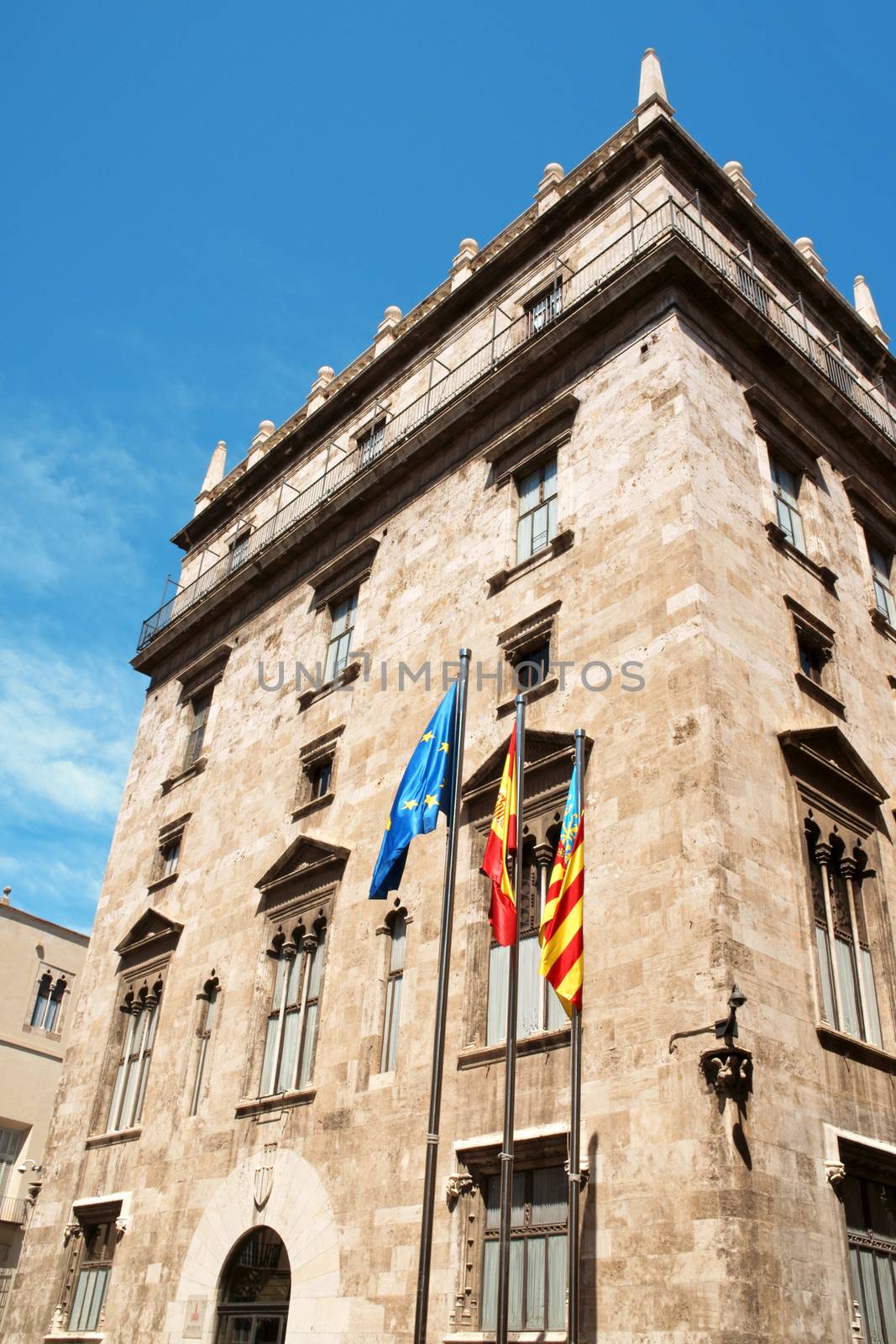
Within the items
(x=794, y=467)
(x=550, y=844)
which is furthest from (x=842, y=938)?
(x=794, y=467)

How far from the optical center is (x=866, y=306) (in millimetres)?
29844

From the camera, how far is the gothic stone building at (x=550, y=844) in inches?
532

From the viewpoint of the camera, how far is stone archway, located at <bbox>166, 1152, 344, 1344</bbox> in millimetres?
16703

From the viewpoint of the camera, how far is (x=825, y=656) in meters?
18.8

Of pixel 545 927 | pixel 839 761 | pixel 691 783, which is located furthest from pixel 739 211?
pixel 545 927

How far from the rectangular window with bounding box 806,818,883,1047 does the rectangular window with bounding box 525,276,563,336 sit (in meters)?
11.8

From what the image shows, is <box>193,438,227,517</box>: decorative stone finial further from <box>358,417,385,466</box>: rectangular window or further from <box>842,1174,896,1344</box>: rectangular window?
<box>842,1174,896,1344</box>: rectangular window

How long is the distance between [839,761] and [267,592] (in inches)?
594

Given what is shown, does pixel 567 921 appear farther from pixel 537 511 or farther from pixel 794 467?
pixel 794 467

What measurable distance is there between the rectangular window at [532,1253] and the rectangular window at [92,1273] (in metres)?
10.2

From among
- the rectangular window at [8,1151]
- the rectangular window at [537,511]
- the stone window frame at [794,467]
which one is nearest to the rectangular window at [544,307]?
the rectangular window at [537,511]

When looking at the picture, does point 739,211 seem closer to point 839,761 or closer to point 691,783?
point 839,761

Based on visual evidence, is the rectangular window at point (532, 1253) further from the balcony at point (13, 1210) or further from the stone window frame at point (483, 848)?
the balcony at point (13, 1210)

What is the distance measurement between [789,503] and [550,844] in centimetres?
788
